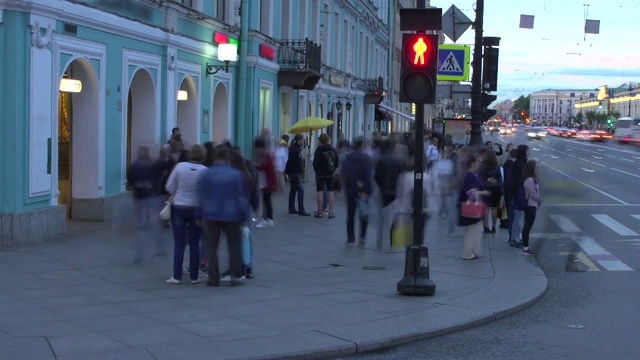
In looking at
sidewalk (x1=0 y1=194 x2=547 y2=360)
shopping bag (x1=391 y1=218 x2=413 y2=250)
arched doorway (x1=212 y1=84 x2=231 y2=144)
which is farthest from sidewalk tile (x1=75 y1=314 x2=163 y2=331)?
arched doorway (x1=212 y1=84 x2=231 y2=144)

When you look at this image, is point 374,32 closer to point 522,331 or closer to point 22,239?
point 22,239

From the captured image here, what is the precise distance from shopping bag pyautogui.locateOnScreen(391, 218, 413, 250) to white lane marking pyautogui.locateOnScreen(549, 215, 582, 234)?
20.1ft

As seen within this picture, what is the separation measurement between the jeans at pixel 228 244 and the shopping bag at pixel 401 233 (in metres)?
3.27

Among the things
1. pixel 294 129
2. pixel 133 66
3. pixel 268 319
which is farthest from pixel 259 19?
pixel 268 319

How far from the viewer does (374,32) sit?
153ft

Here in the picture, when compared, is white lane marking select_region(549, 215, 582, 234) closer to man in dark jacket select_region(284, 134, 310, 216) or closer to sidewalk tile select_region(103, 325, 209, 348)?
man in dark jacket select_region(284, 134, 310, 216)

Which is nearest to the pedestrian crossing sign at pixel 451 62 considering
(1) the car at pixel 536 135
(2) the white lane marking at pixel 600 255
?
(2) the white lane marking at pixel 600 255

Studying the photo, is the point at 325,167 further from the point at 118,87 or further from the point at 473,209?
the point at 473,209

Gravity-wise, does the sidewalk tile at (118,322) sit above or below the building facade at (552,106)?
below

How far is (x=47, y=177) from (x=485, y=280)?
22.9ft

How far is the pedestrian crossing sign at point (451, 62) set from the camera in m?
21.2

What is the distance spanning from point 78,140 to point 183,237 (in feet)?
19.0

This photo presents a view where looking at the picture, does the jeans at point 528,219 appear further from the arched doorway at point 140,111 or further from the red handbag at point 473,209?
the arched doorway at point 140,111

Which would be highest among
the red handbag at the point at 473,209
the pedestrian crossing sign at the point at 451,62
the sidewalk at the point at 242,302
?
the pedestrian crossing sign at the point at 451,62
